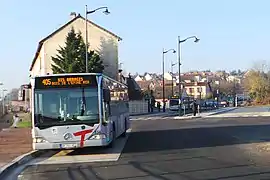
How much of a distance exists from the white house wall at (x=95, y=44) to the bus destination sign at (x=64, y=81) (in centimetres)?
5378

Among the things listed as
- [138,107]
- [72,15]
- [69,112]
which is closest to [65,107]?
[69,112]

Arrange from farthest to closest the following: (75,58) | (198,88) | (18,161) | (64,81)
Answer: (198,88) < (75,58) < (64,81) < (18,161)

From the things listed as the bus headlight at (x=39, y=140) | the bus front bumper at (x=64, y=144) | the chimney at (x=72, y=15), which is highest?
the chimney at (x=72, y=15)

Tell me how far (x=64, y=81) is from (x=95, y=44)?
54.8 meters

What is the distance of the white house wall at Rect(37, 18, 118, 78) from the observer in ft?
240

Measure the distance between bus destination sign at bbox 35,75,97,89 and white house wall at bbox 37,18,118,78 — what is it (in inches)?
2117

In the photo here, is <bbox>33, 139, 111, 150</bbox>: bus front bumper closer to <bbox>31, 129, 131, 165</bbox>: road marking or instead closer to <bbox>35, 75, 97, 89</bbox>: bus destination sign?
<bbox>31, 129, 131, 165</bbox>: road marking

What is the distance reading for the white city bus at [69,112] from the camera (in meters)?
18.6

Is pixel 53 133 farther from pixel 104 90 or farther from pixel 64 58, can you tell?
pixel 64 58

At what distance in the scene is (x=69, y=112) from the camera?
18734 millimetres

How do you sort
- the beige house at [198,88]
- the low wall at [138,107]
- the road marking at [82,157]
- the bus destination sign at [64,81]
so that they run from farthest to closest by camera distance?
the beige house at [198,88]
the low wall at [138,107]
the bus destination sign at [64,81]
the road marking at [82,157]

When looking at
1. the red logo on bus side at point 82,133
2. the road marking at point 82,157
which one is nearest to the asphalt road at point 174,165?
the road marking at point 82,157

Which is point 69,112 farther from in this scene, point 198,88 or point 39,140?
point 198,88

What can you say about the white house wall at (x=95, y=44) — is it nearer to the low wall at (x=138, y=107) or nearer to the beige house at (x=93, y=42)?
the beige house at (x=93, y=42)
